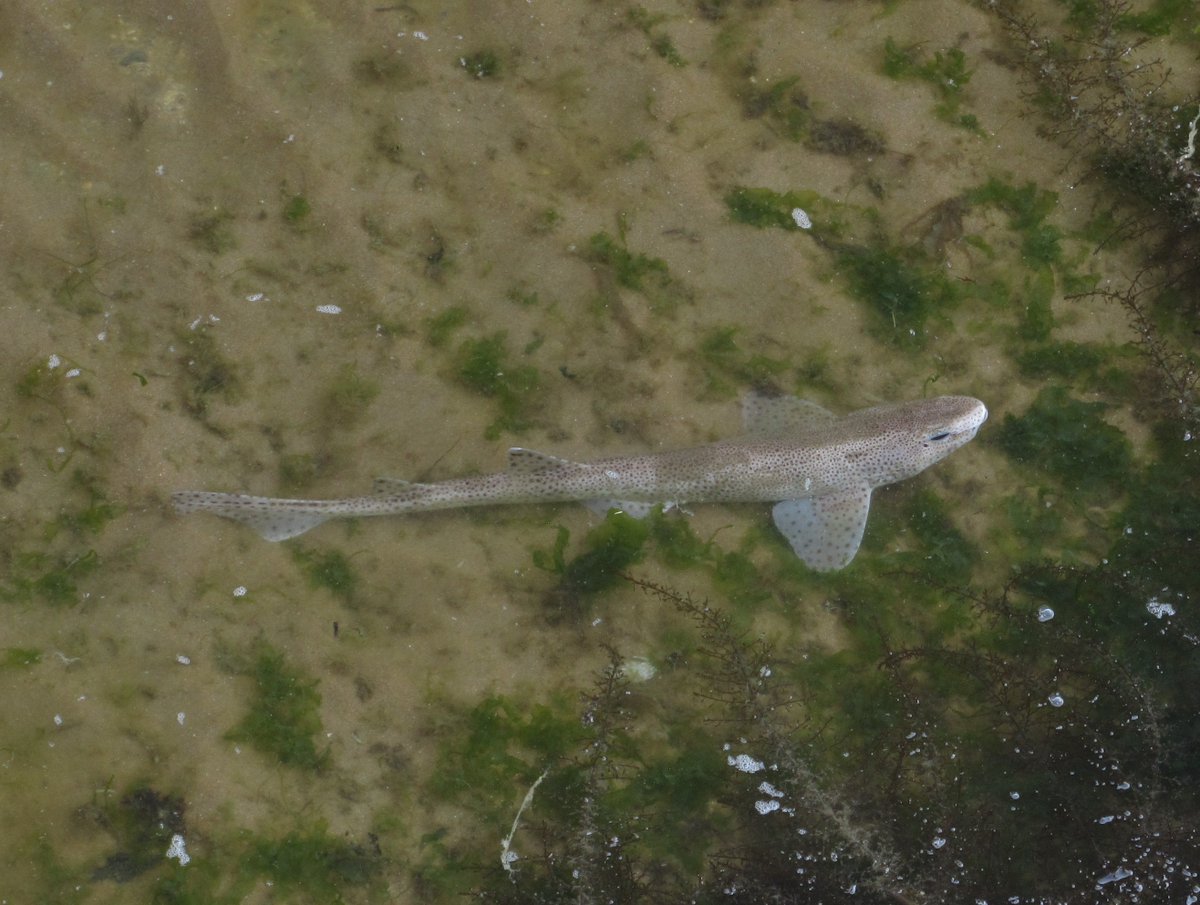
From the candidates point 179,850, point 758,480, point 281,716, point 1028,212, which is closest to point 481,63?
point 758,480

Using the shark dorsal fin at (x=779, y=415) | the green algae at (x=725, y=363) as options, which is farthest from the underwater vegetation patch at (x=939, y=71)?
the shark dorsal fin at (x=779, y=415)

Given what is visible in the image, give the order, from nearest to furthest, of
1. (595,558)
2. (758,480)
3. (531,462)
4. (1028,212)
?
1. (531,462)
2. (758,480)
3. (595,558)
4. (1028,212)

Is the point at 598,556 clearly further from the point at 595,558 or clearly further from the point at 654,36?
the point at 654,36

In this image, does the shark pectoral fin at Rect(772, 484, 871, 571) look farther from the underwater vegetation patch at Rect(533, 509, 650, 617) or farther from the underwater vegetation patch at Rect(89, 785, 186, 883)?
the underwater vegetation patch at Rect(89, 785, 186, 883)

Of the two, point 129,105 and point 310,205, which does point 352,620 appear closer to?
point 310,205

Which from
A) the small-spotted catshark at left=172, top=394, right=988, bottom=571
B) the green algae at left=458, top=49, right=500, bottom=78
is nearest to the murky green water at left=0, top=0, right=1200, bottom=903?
the green algae at left=458, top=49, right=500, bottom=78

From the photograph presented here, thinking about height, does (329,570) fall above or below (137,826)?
above
